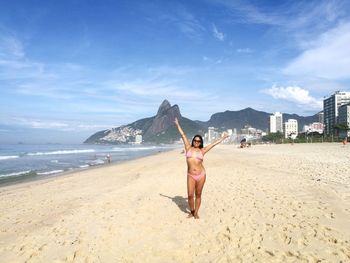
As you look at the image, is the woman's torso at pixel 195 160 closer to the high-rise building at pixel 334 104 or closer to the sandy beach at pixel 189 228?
the sandy beach at pixel 189 228

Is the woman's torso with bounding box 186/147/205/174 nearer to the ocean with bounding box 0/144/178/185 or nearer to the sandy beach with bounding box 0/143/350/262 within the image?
the sandy beach with bounding box 0/143/350/262

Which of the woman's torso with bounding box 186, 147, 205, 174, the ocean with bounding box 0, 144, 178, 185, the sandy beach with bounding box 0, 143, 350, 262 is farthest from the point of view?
the ocean with bounding box 0, 144, 178, 185

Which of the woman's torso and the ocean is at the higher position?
the woman's torso

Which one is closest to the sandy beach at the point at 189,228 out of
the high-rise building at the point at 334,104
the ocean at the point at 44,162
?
the ocean at the point at 44,162

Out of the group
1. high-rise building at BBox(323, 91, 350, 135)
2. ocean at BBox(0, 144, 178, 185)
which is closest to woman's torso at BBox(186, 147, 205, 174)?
ocean at BBox(0, 144, 178, 185)

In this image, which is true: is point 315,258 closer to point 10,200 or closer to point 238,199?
point 238,199

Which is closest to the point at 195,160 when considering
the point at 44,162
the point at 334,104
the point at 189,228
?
the point at 189,228

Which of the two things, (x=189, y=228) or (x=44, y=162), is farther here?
(x=44, y=162)

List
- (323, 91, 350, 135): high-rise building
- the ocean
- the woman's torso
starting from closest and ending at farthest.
→ the woman's torso → the ocean → (323, 91, 350, 135): high-rise building

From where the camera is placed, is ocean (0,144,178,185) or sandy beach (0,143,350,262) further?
ocean (0,144,178,185)

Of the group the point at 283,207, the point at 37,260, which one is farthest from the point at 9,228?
the point at 283,207

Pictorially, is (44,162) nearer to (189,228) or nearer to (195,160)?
(195,160)

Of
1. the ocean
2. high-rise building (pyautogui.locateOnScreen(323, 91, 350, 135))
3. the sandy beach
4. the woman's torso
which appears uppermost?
high-rise building (pyautogui.locateOnScreen(323, 91, 350, 135))

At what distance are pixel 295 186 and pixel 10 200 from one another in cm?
1038
